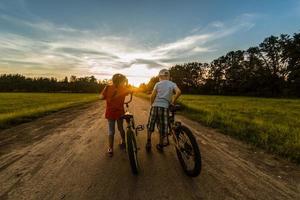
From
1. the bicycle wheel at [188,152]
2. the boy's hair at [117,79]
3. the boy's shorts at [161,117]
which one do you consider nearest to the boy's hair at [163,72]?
the boy's shorts at [161,117]

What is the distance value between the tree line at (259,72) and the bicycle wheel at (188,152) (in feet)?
181

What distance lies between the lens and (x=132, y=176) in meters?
4.76

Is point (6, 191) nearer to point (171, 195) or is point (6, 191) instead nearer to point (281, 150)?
point (171, 195)

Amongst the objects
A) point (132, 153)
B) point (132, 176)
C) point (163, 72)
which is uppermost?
point (163, 72)

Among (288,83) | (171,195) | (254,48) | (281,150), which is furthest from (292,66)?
(171,195)

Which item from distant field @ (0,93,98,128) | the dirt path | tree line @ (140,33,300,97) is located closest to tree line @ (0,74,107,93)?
tree line @ (140,33,300,97)

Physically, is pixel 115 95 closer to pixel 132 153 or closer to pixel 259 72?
pixel 132 153

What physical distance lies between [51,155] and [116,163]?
1.76 metres

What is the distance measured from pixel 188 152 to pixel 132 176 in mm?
1164

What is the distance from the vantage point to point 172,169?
17.0 feet

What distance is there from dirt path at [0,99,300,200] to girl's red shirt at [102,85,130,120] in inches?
40.6

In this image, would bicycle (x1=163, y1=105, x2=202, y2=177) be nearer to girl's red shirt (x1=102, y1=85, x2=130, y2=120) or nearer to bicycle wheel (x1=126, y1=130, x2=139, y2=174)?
bicycle wheel (x1=126, y1=130, x2=139, y2=174)

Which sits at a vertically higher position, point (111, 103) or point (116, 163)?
point (111, 103)

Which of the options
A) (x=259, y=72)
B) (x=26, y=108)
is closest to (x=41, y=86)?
(x=259, y=72)
